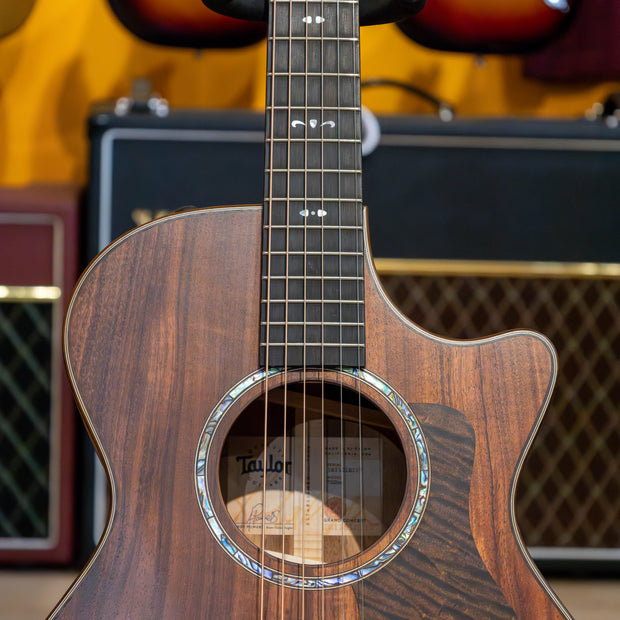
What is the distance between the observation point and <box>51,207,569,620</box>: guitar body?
23.5 inches

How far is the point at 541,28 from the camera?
1.13 m

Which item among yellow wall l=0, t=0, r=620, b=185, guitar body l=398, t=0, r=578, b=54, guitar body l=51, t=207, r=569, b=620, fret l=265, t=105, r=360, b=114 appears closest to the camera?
guitar body l=51, t=207, r=569, b=620

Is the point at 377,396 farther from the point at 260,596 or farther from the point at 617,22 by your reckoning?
the point at 617,22

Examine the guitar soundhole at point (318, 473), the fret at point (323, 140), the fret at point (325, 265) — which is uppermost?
the fret at point (323, 140)

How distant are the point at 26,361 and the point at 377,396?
0.69 m

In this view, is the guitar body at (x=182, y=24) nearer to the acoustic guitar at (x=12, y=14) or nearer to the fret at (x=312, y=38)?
the acoustic guitar at (x=12, y=14)

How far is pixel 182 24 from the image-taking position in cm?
116

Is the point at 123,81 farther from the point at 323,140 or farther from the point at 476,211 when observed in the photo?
the point at 323,140

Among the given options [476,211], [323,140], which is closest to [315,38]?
[323,140]

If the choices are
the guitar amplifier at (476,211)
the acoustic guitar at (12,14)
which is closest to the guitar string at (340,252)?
the guitar amplifier at (476,211)

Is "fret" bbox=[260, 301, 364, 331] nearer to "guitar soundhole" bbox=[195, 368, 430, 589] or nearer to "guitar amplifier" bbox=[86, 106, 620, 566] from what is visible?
"guitar soundhole" bbox=[195, 368, 430, 589]

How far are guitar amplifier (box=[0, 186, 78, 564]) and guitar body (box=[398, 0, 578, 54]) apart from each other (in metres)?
0.62

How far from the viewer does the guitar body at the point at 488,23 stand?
43.4 inches

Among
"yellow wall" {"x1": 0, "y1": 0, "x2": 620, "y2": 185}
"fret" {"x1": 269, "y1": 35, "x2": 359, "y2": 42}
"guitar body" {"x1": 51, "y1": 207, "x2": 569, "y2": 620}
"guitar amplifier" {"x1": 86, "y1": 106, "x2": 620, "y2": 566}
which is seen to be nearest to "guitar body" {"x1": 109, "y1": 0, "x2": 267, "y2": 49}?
"guitar amplifier" {"x1": 86, "y1": 106, "x2": 620, "y2": 566}
